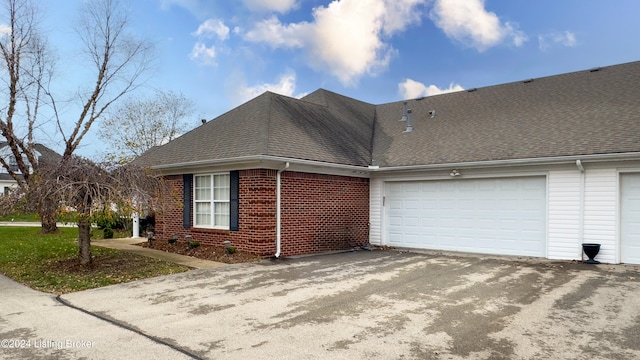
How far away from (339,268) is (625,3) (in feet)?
37.3

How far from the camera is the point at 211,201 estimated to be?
1173 cm

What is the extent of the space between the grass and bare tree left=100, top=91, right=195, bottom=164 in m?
18.1

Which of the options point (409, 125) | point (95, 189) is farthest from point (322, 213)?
point (95, 189)

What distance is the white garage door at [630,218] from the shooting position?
9398 mm

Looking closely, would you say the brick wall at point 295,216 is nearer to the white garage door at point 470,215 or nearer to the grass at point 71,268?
the white garage door at point 470,215

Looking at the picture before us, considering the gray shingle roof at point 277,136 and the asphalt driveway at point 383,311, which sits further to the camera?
the gray shingle roof at point 277,136

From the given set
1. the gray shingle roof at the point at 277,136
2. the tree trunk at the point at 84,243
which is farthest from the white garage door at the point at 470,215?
the tree trunk at the point at 84,243

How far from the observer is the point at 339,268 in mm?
9250

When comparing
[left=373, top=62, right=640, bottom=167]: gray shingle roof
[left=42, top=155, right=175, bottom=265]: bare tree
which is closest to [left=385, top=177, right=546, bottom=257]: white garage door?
[left=373, top=62, right=640, bottom=167]: gray shingle roof

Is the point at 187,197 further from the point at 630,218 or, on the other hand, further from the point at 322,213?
the point at 630,218

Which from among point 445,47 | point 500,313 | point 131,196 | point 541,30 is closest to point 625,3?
point 541,30

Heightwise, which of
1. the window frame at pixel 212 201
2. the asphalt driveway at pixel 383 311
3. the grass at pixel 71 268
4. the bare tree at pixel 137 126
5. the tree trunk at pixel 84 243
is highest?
the bare tree at pixel 137 126

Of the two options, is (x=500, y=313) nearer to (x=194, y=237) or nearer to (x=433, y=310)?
(x=433, y=310)

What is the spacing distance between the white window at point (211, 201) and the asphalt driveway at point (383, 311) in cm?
259
